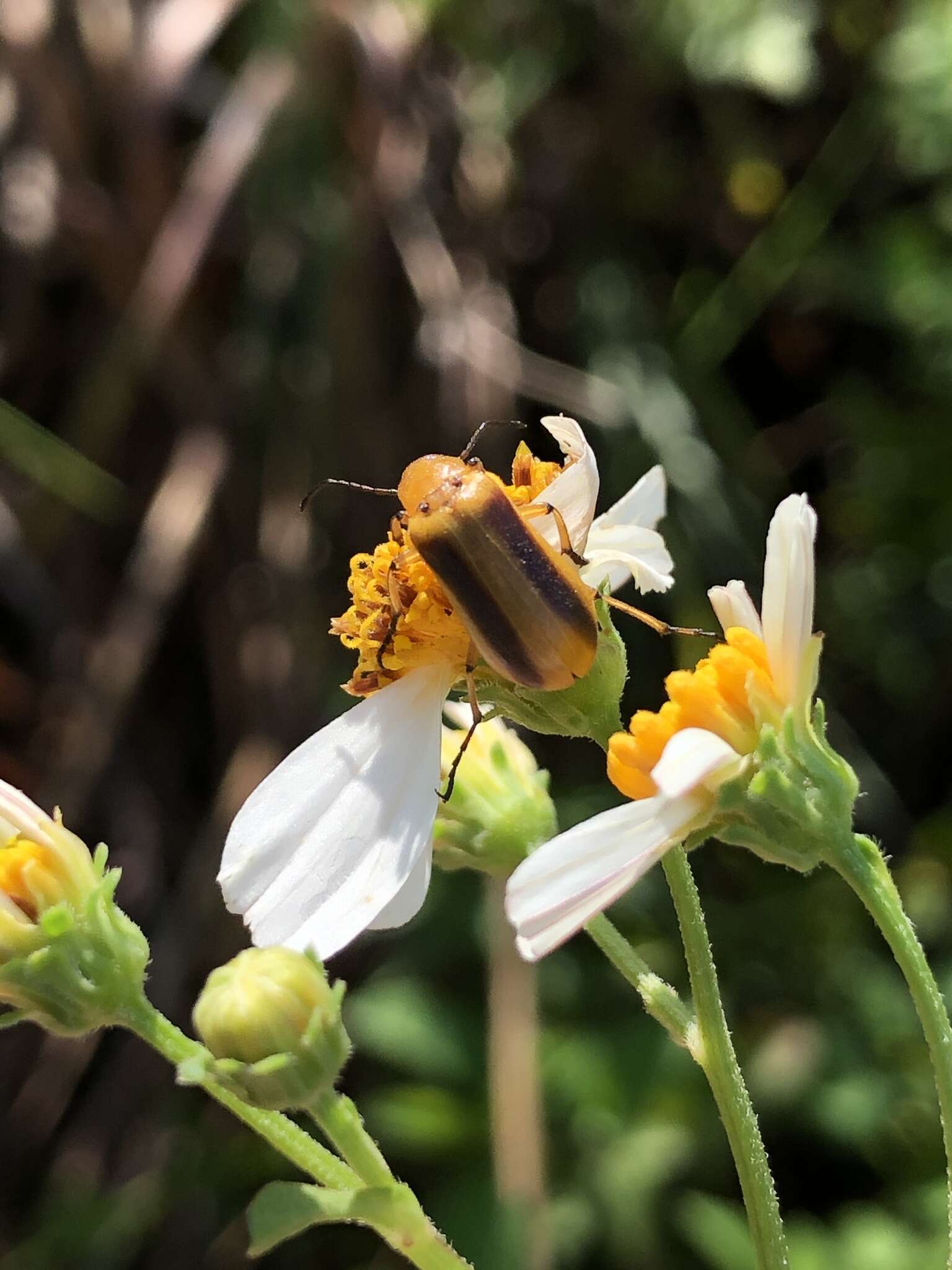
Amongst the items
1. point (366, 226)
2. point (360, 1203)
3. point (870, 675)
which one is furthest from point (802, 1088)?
point (366, 226)

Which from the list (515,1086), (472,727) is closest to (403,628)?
(472,727)

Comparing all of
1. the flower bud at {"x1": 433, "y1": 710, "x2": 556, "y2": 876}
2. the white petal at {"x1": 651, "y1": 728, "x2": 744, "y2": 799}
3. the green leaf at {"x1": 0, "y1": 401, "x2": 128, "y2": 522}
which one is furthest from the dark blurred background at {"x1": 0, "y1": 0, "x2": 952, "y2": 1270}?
the white petal at {"x1": 651, "y1": 728, "x2": 744, "y2": 799}

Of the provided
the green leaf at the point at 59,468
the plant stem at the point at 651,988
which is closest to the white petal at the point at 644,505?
the plant stem at the point at 651,988

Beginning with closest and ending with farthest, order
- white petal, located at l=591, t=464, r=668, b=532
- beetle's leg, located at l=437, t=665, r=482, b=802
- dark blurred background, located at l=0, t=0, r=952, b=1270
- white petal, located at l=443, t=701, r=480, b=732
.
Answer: beetle's leg, located at l=437, t=665, r=482, b=802 → white petal, located at l=443, t=701, r=480, b=732 → white petal, located at l=591, t=464, r=668, b=532 → dark blurred background, located at l=0, t=0, r=952, b=1270

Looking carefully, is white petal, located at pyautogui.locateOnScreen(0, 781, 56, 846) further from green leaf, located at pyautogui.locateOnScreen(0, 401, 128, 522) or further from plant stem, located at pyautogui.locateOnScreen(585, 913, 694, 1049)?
green leaf, located at pyautogui.locateOnScreen(0, 401, 128, 522)

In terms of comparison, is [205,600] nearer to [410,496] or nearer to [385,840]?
[410,496]

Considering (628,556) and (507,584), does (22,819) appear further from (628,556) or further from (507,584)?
(628,556)

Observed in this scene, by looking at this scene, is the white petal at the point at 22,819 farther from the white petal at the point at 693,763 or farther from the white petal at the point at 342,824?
the white petal at the point at 693,763
